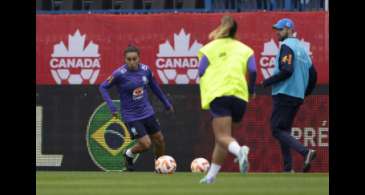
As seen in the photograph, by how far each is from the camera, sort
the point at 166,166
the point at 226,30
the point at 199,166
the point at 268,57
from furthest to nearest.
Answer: the point at 268,57
the point at 199,166
the point at 166,166
the point at 226,30

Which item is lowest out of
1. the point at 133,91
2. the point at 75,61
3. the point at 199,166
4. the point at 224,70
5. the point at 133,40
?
the point at 199,166

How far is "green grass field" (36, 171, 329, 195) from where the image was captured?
A: 14.4 metres

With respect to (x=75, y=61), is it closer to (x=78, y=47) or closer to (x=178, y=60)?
(x=78, y=47)

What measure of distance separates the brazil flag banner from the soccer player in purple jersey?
0.74 metres

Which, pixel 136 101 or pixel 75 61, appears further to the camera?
pixel 75 61

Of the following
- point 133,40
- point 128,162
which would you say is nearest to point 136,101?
point 128,162

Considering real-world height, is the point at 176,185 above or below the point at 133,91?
below

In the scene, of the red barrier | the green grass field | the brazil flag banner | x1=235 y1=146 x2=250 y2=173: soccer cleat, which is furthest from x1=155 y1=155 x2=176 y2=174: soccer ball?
x1=235 y1=146 x2=250 y2=173: soccer cleat

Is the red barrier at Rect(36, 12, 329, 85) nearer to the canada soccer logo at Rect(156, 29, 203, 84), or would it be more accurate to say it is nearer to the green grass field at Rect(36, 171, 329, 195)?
the canada soccer logo at Rect(156, 29, 203, 84)

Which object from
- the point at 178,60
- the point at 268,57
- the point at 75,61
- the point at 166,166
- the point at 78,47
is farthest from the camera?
the point at 75,61

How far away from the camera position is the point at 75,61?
24203 millimetres

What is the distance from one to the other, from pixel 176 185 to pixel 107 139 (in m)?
6.51

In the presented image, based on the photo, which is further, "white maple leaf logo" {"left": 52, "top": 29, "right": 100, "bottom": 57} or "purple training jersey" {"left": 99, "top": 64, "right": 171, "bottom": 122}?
"white maple leaf logo" {"left": 52, "top": 29, "right": 100, "bottom": 57}
